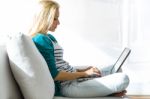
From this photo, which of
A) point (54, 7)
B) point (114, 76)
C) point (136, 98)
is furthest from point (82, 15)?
point (114, 76)

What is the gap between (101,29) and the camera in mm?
3643

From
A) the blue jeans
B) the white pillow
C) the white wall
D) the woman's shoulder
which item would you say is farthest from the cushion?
the white wall

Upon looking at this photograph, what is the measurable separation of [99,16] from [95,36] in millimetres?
249

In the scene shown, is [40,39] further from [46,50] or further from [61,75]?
[61,75]

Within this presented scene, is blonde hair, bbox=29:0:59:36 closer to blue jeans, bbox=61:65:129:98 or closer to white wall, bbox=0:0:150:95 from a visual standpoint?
blue jeans, bbox=61:65:129:98

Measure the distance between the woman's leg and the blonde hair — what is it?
0.45m

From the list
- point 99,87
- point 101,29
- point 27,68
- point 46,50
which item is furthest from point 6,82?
point 101,29

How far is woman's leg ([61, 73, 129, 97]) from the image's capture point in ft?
6.07

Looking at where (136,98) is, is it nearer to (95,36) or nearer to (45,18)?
(95,36)

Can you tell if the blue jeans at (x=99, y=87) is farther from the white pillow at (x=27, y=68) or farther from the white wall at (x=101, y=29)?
the white wall at (x=101, y=29)

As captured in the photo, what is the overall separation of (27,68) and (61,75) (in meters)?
0.36

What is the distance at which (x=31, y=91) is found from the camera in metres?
1.68

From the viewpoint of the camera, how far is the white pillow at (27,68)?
5.45 feet

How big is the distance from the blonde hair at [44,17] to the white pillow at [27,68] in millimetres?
305
